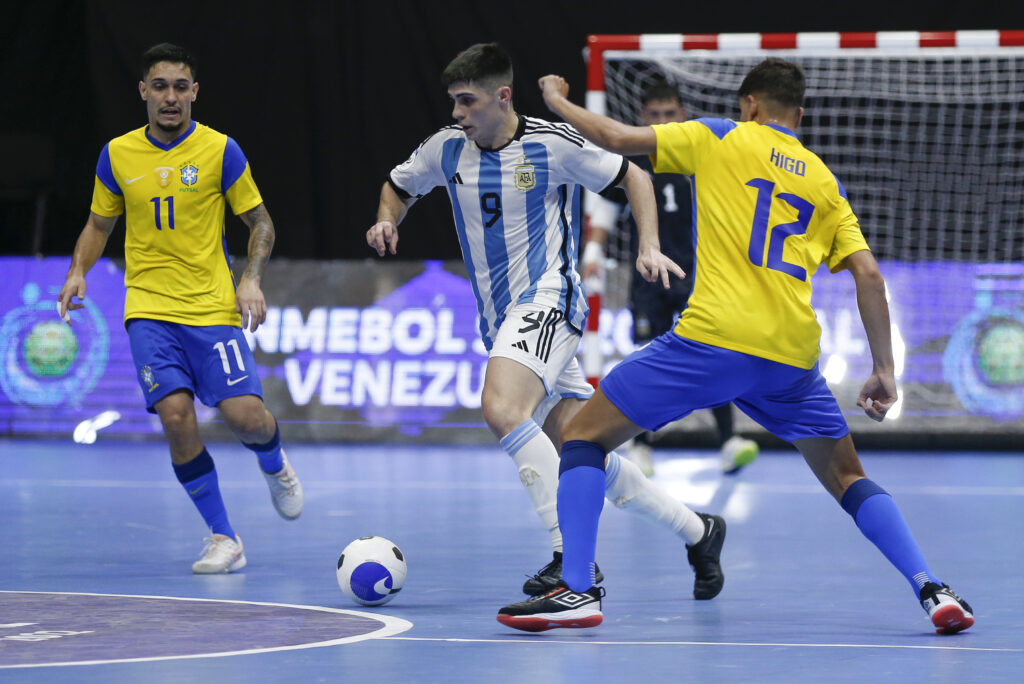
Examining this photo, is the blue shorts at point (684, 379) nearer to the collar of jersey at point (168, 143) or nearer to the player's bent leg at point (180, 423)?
the player's bent leg at point (180, 423)

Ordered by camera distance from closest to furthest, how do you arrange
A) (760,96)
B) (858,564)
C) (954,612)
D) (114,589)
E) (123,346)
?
(954,612)
(760,96)
(114,589)
(858,564)
(123,346)

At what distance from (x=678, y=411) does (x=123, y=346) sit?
8336mm

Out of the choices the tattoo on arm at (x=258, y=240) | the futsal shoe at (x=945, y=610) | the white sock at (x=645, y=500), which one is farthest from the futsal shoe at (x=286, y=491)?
the futsal shoe at (x=945, y=610)

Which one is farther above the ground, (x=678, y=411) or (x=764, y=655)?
(x=678, y=411)

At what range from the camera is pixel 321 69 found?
13469 mm

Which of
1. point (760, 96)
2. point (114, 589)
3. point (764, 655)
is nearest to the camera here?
point (764, 655)

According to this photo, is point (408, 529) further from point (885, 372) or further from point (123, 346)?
point (123, 346)

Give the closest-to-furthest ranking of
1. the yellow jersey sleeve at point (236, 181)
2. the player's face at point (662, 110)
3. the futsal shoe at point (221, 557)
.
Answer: the futsal shoe at point (221, 557) < the yellow jersey sleeve at point (236, 181) < the player's face at point (662, 110)

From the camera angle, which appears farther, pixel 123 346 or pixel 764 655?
pixel 123 346

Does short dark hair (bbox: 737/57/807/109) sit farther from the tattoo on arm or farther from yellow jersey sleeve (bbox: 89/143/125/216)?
yellow jersey sleeve (bbox: 89/143/125/216)

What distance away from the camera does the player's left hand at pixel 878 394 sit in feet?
14.4

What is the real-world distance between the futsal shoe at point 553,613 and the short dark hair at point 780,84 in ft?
5.42

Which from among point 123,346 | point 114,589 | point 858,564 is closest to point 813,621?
point 858,564

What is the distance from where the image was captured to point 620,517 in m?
7.43
